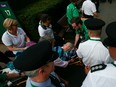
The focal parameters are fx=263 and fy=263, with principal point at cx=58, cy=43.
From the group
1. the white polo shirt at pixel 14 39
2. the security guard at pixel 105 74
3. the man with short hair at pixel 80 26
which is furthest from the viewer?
the man with short hair at pixel 80 26

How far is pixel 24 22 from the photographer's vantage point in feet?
30.3

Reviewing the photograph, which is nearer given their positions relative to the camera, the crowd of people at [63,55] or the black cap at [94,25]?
A: the crowd of people at [63,55]

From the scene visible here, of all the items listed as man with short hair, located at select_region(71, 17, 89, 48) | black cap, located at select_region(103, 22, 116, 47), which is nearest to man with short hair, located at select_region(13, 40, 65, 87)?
black cap, located at select_region(103, 22, 116, 47)

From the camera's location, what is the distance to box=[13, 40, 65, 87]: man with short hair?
2684 millimetres

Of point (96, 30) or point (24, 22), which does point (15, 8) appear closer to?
point (24, 22)

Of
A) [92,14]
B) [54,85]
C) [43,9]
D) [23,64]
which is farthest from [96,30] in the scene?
[43,9]

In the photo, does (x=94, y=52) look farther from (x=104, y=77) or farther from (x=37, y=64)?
(x=37, y=64)

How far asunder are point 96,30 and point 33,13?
5.13 meters

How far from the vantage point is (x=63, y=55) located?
5766mm

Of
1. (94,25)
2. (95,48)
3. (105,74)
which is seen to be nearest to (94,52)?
(95,48)

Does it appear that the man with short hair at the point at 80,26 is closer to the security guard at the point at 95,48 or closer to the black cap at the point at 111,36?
→ the security guard at the point at 95,48

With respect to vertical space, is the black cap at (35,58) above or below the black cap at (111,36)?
above

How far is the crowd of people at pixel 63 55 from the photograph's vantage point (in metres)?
2.71

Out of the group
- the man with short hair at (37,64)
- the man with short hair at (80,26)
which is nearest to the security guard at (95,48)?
the man with short hair at (37,64)
